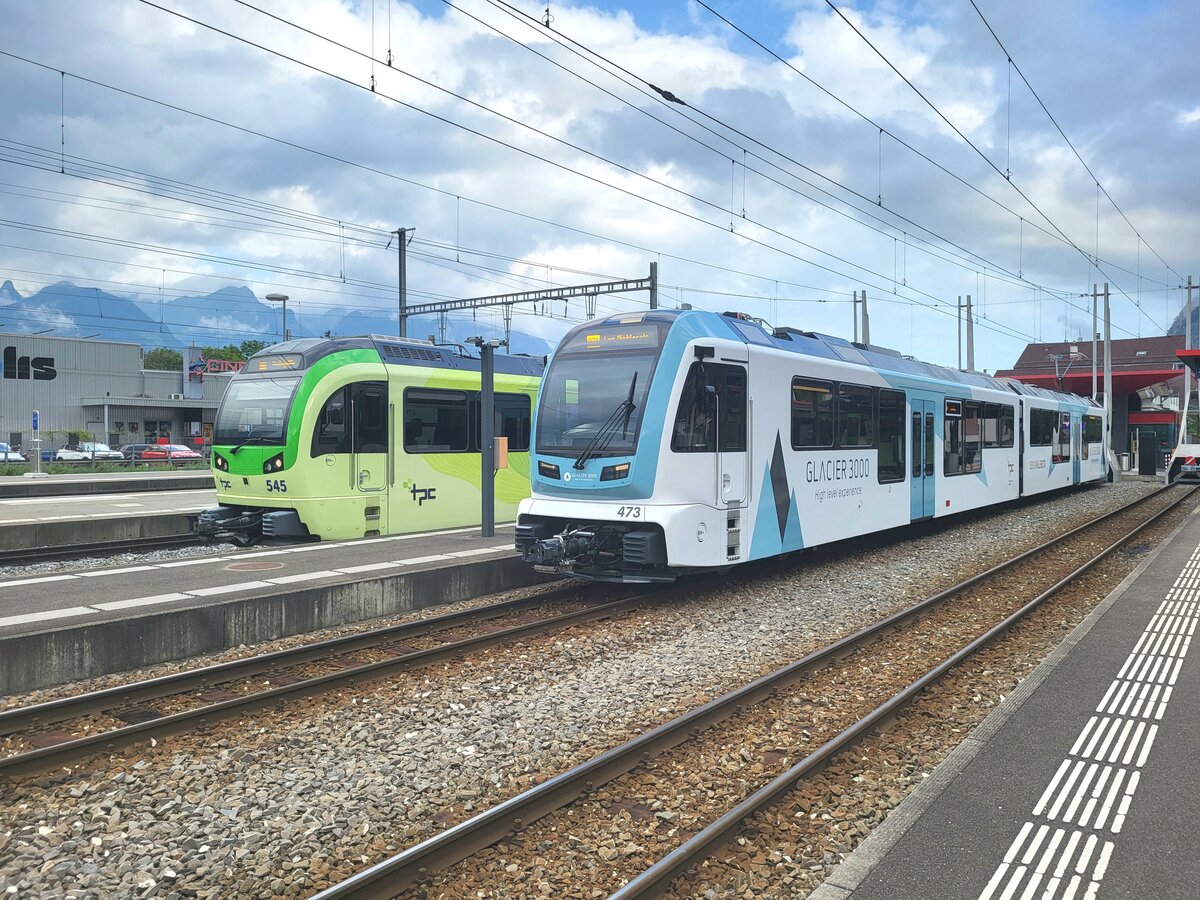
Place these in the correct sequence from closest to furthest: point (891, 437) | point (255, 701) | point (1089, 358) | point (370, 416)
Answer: point (255, 701) < point (370, 416) < point (891, 437) < point (1089, 358)

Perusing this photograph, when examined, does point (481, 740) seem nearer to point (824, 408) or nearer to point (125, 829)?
point (125, 829)

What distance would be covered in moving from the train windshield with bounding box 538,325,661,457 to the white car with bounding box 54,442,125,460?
37.9m

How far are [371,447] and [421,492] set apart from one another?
1421 millimetres

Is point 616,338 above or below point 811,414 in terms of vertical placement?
above

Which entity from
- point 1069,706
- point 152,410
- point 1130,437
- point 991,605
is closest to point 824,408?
point 991,605

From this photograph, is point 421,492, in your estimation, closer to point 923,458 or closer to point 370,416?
point 370,416

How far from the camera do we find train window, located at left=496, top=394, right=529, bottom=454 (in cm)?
1578

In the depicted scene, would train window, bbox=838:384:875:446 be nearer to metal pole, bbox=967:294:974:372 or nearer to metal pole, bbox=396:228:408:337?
metal pole, bbox=396:228:408:337

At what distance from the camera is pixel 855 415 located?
12.9 meters

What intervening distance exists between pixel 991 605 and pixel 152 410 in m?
58.3

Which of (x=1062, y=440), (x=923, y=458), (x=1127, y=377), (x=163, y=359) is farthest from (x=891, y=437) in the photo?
(x=163, y=359)

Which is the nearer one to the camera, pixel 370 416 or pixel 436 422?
pixel 370 416

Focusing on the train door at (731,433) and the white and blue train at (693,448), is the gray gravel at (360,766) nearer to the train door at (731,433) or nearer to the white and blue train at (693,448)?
the white and blue train at (693,448)

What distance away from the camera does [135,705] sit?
648 centimetres
